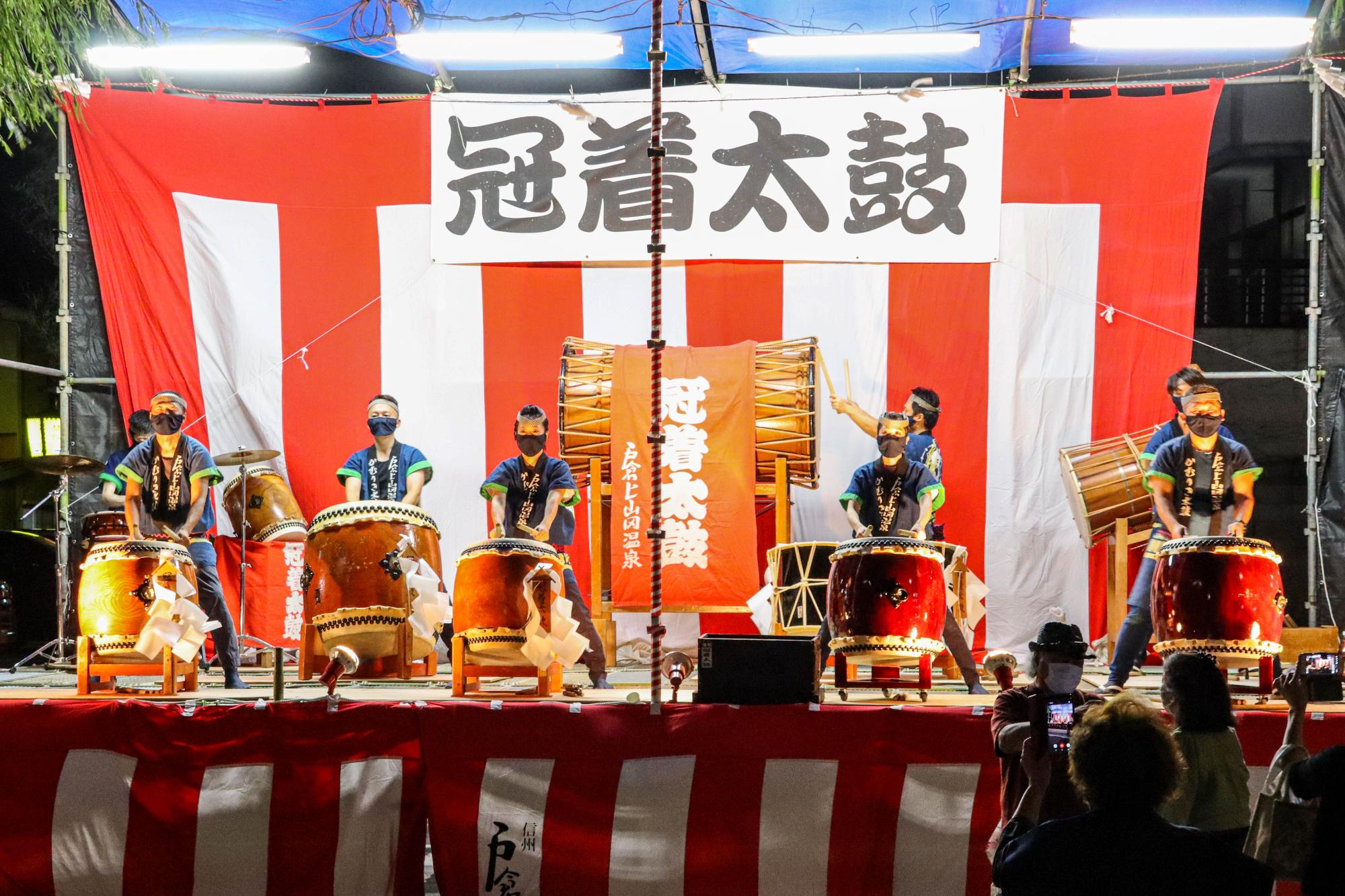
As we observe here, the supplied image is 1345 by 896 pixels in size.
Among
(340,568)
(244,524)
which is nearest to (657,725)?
(340,568)

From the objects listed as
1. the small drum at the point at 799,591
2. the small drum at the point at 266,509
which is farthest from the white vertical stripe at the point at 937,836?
the small drum at the point at 266,509

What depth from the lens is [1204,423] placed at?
633cm

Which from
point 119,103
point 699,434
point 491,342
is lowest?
point 699,434

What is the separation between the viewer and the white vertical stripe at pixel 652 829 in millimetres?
4766

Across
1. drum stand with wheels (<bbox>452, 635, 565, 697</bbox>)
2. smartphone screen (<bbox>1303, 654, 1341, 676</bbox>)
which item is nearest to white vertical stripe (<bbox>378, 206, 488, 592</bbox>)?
drum stand with wheels (<bbox>452, 635, 565, 697</bbox>)

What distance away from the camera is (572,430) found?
28.3 ft

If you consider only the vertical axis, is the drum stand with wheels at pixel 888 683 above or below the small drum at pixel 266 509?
below

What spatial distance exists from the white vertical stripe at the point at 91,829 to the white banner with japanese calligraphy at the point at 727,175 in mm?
4881

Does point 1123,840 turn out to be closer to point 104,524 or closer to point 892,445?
point 892,445

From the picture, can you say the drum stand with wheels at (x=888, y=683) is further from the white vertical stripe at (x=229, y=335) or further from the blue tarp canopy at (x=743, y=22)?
the white vertical stripe at (x=229, y=335)

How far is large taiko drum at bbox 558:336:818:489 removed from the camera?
8.46m

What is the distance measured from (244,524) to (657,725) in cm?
453

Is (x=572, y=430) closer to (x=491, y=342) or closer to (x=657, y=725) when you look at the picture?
(x=491, y=342)

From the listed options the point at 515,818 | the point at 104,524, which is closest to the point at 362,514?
the point at 515,818
